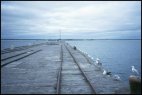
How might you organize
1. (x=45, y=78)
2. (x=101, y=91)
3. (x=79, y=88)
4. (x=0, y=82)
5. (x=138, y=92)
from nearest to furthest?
1. (x=138, y=92)
2. (x=101, y=91)
3. (x=79, y=88)
4. (x=0, y=82)
5. (x=45, y=78)

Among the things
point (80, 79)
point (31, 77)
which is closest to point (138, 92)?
point (80, 79)

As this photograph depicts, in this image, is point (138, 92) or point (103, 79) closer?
point (138, 92)

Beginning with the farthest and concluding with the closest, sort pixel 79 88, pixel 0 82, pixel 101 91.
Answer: pixel 0 82 → pixel 79 88 → pixel 101 91

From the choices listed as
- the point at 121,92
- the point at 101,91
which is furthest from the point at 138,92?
the point at 101,91

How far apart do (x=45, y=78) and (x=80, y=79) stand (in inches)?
91.8

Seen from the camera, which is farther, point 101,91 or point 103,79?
point 103,79

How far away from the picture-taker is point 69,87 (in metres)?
13.3

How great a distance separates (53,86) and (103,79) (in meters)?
→ 3.92

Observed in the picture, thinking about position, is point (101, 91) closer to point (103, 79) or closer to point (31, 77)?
point (103, 79)

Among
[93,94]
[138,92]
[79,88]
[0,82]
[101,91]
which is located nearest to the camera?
[138,92]

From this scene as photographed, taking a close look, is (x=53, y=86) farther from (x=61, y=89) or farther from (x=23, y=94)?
(x=23, y=94)

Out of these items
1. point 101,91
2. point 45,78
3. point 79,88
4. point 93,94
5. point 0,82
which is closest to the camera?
point 93,94

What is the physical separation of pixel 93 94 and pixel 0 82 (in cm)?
658

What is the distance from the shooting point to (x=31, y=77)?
1652 centimetres
